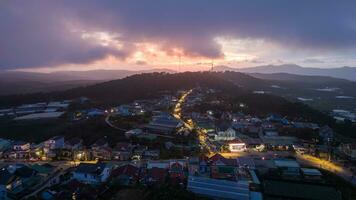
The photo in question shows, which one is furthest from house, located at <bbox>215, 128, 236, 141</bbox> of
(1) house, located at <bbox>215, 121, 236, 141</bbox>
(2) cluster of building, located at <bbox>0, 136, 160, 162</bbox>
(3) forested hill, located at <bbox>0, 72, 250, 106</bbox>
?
(3) forested hill, located at <bbox>0, 72, 250, 106</bbox>

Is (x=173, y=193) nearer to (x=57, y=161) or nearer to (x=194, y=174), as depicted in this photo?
(x=194, y=174)

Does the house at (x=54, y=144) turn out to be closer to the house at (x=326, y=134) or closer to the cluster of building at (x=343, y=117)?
the house at (x=326, y=134)

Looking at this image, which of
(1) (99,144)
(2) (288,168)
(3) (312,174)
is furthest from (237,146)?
(1) (99,144)

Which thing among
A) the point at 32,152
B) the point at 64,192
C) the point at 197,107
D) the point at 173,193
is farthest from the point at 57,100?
the point at 173,193

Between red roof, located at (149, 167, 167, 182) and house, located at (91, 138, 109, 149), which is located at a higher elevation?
house, located at (91, 138, 109, 149)

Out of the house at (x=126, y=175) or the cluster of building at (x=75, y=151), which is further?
the cluster of building at (x=75, y=151)

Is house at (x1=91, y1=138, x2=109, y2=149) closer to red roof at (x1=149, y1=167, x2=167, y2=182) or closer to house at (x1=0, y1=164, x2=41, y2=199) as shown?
house at (x1=0, y1=164, x2=41, y2=199)

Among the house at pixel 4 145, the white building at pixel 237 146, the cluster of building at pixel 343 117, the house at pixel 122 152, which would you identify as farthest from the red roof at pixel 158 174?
the cluster of building at pixel 343 117
